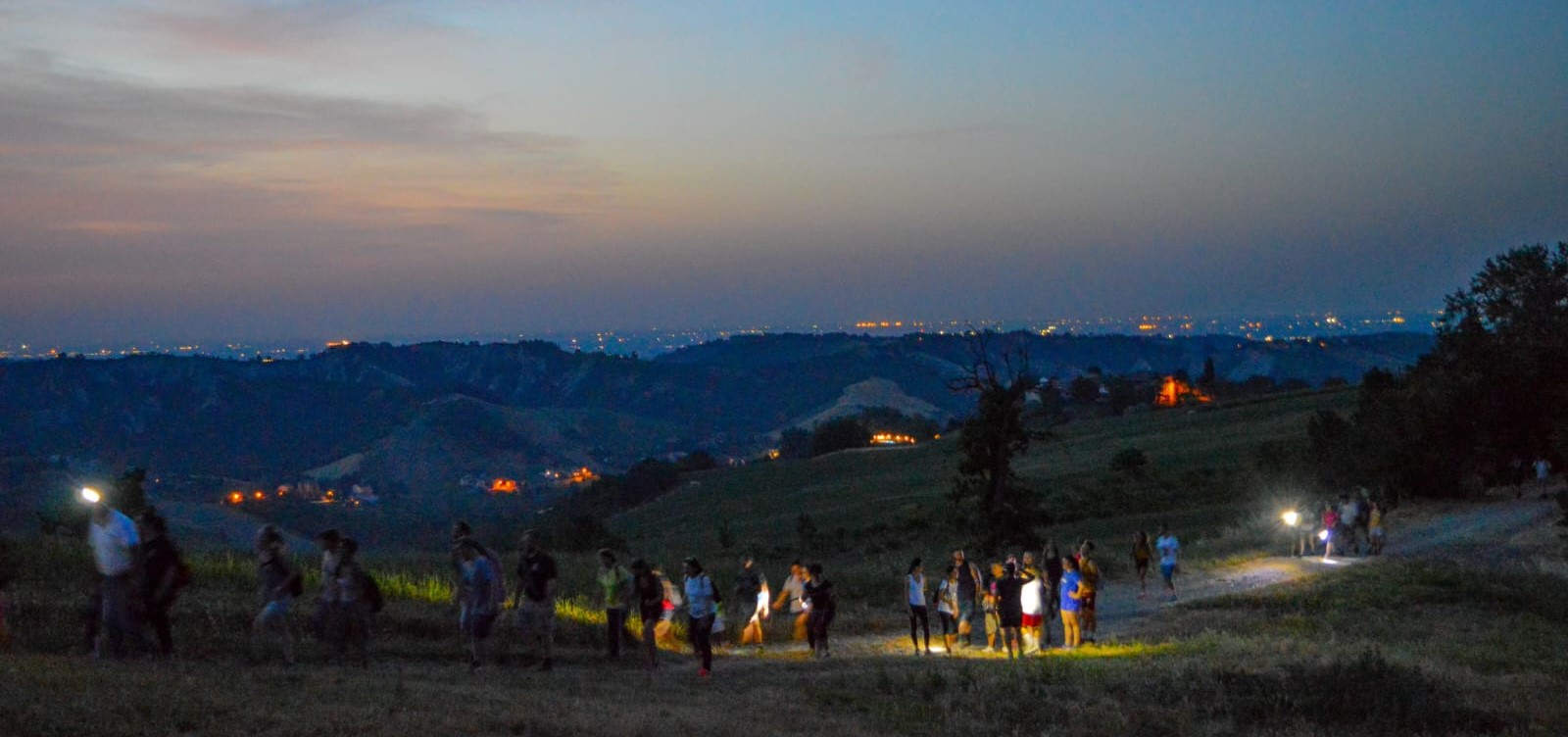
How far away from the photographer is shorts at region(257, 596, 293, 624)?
42.5 feet

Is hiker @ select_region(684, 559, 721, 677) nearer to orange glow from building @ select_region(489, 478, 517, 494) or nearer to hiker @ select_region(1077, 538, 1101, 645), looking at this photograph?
hiker @ select_region(1077, 538, 1101, 645)

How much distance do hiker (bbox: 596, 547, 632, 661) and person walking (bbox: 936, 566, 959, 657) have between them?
4988 mm

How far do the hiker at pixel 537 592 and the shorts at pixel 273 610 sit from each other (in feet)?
9.42

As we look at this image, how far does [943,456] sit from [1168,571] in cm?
6143

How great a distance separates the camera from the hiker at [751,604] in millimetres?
20156

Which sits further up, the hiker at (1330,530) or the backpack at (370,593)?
the backpack at (370,593)

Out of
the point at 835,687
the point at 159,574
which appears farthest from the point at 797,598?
the point at 159,574

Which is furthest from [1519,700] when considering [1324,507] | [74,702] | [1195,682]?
[1324,507]

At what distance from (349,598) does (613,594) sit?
352cm

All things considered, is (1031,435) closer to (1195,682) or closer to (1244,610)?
(1244,610)

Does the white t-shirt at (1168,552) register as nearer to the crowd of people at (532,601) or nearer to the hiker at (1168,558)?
the hiker at (1168,558)

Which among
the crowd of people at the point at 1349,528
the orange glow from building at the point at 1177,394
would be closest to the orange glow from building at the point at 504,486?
the orange glow from building at the point at 1177,394

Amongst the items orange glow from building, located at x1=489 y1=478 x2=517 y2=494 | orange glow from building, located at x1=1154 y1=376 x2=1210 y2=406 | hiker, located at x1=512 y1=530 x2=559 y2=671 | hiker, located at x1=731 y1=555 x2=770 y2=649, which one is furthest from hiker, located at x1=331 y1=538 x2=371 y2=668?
orange glow from building, located at x1=489 y1=478 x2=517 y2=494

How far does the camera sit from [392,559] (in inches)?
1057
